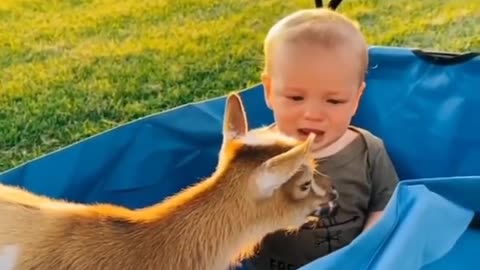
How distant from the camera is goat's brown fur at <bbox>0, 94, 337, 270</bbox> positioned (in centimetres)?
208

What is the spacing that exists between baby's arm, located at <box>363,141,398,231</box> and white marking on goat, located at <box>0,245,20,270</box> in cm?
81

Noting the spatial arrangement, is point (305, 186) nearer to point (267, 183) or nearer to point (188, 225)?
point (267, 183)

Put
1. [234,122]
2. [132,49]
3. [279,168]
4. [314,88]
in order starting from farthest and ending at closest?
[132,49] → [314,88] → [234,122] → [279,168]

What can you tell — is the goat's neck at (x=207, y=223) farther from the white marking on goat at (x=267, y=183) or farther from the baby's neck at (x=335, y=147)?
the baby's neck at (x=335, y=147)

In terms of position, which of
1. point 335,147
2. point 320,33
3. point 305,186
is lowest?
point 335,147

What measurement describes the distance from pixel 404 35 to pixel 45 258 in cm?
313

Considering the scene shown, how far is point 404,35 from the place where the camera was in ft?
16.3

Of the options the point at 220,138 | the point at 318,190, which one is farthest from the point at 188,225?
the point at 220,138

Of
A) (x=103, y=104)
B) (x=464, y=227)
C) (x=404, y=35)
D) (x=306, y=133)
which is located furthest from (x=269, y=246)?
(x=404, y=35)

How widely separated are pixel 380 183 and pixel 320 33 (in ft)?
1.25

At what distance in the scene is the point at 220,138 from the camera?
2.84m

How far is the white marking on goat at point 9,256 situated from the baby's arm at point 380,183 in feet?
2.65

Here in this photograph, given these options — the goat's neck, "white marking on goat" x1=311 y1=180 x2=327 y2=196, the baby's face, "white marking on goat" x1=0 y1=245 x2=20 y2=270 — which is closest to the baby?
the baby's face

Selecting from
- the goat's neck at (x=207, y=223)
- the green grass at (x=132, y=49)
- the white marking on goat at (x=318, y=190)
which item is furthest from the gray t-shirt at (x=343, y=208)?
the green grass at (x=132, y=49)
